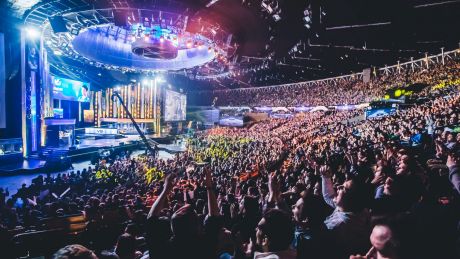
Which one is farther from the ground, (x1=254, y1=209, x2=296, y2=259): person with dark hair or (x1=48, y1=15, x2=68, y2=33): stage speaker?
(x1=48, y1=15, x2=68, y2=33): stage speaker

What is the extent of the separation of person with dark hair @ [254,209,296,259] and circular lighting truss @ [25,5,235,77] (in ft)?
43.7

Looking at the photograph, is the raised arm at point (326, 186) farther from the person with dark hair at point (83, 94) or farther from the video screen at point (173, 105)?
the video screen at point (173, 105)

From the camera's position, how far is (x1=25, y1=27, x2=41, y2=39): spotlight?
1529 centimetres

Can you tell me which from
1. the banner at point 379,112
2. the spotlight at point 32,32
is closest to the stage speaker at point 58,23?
the spotlight at point 32,32

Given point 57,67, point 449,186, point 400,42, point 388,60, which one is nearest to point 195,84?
point 57,67

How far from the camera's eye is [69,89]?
23.0 meters

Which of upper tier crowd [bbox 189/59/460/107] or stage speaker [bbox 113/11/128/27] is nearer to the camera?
stage speaker [bbox 113/11/128/27]

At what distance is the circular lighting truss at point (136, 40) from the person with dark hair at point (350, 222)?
13.0 m

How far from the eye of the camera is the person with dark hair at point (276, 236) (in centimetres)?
175

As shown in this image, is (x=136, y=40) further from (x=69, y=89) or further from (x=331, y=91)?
(x=331, y=91)

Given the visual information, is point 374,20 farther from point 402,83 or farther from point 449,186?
point 402,83

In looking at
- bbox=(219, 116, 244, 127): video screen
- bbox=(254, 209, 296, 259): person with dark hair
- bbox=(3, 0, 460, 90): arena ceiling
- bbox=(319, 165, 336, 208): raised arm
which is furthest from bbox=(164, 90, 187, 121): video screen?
bbox=(254, 209, 296, 259): person with dark hair

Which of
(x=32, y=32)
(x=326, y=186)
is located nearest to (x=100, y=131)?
(x=32, y=32)

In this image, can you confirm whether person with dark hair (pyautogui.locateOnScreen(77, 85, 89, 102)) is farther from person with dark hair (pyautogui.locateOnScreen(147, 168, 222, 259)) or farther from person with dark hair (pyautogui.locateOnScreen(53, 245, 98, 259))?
person with dark hair (pyautogui.locateOnScreen(53, 245, 98, 259))
